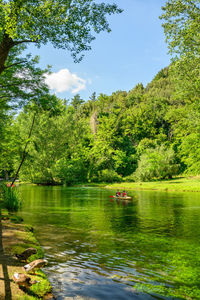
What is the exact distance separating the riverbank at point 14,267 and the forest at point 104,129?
7039mm

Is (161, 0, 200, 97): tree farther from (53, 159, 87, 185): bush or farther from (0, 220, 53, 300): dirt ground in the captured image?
(53, 159, 87, 185): bush

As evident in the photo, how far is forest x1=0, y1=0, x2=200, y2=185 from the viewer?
16781mm

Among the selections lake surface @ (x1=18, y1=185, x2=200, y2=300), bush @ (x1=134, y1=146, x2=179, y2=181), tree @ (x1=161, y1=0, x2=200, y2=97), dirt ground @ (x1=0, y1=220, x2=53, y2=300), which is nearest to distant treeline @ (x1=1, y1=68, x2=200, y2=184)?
bush @ (x1=134, y1=146, x2=179, y2=181)

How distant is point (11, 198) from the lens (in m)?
20.4

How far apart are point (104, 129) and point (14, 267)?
72.5 meters

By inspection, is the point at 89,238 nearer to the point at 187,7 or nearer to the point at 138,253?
the point at 138,253

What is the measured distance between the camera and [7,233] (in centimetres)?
1147

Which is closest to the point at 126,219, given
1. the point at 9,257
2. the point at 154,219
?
the point at 154,219

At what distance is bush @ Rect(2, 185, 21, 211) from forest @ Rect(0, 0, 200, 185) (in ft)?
4.32

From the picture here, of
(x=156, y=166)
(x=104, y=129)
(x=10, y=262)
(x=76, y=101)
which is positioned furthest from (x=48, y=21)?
(x=76, y=101)

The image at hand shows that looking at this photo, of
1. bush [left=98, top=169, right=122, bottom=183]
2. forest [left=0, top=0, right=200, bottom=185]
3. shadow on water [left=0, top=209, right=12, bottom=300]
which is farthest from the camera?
bush [left=98, top=169, right=122, bottom=183]

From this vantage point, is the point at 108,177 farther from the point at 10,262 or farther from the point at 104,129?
the point at 10,262

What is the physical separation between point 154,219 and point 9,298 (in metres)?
14.1

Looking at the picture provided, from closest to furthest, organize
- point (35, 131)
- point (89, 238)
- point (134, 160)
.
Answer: point (89, 238)
point (35, 131)
point (134, 160)
